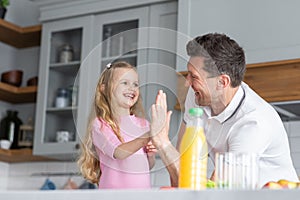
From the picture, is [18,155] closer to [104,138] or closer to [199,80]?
[104,138]

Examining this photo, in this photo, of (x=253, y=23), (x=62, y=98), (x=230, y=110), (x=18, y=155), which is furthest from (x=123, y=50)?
(x=18, y=155)

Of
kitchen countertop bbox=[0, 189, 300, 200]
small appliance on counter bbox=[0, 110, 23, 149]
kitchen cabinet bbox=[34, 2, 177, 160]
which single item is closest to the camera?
kitchen countertop bbox=[0, 189, 300, 200]

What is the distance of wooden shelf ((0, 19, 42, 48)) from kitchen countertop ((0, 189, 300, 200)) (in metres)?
3.16

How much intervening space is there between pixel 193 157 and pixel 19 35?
10.8ft

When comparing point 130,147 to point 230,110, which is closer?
point 130,147

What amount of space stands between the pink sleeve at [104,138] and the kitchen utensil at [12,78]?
8.83 feet

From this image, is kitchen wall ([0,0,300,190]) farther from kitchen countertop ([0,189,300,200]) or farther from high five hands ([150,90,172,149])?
kitchen countertop ([0,189,300,200])

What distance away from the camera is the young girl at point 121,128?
1.83 m

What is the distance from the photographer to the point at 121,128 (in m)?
1.88

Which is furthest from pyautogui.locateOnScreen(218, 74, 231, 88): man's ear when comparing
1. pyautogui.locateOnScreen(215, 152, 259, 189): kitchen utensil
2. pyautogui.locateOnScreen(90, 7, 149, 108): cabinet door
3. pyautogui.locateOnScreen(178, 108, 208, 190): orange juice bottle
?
pyautogui.locateOnScreen(215, 152, 259, 189): kitchen utensil

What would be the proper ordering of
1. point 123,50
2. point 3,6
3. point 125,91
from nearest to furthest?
point 125,91
point 123,50
point 3,6

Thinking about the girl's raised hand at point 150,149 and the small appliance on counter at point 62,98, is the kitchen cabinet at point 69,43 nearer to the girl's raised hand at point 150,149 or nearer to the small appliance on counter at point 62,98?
the small appliance on counter at point 62,98

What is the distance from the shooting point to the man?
1878 millimetres

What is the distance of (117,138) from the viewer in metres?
1.92
